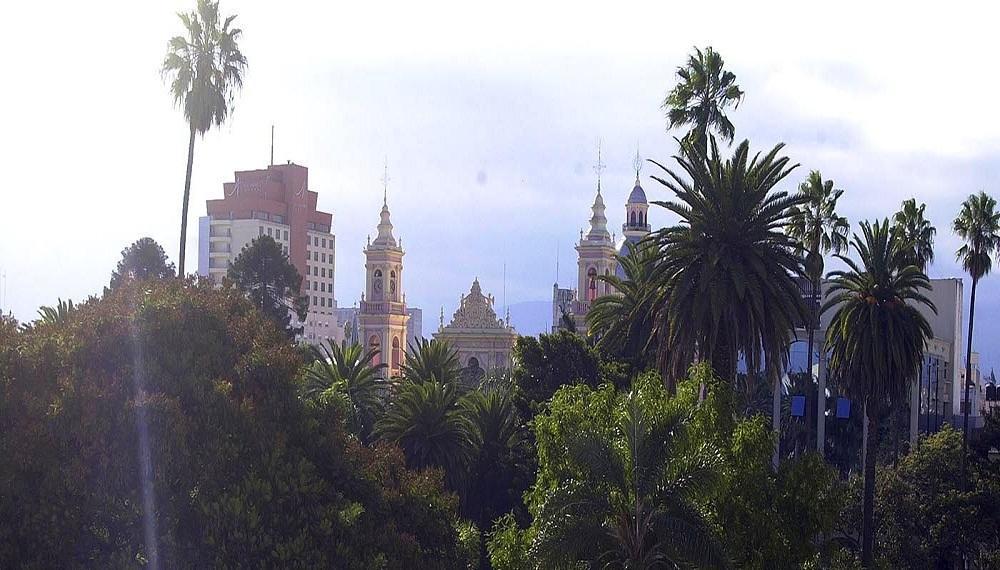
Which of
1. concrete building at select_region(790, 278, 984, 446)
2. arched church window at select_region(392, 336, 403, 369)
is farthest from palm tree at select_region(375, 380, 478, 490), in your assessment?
arched church window at select_region(392, 336, 403, 369)

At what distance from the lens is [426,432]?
149 feet

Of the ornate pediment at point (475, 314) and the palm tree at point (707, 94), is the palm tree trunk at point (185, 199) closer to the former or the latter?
the palm tree at point (707, 94)

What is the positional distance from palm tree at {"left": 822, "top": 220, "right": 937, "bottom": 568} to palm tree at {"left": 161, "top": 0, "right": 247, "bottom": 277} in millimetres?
22457

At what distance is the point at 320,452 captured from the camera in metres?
23.9

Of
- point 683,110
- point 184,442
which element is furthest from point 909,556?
point 184,442

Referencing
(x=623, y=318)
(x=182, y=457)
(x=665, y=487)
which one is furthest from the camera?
(x=623, y=318)

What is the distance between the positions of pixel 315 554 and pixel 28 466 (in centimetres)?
474

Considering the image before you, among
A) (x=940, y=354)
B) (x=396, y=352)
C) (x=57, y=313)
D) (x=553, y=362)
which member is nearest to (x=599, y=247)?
(x=396, y=352)

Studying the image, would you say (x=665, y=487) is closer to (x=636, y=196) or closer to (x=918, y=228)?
(x=918, y=228)

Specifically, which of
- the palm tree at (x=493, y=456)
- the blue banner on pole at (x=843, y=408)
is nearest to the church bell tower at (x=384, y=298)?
the blue banner on pole at (x=843, y=408)

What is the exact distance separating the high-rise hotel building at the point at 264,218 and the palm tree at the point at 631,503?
12607 centimetres

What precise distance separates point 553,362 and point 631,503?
34941 millimetres

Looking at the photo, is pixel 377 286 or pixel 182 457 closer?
pixel 182 457

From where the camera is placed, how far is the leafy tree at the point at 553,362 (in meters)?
58.5
